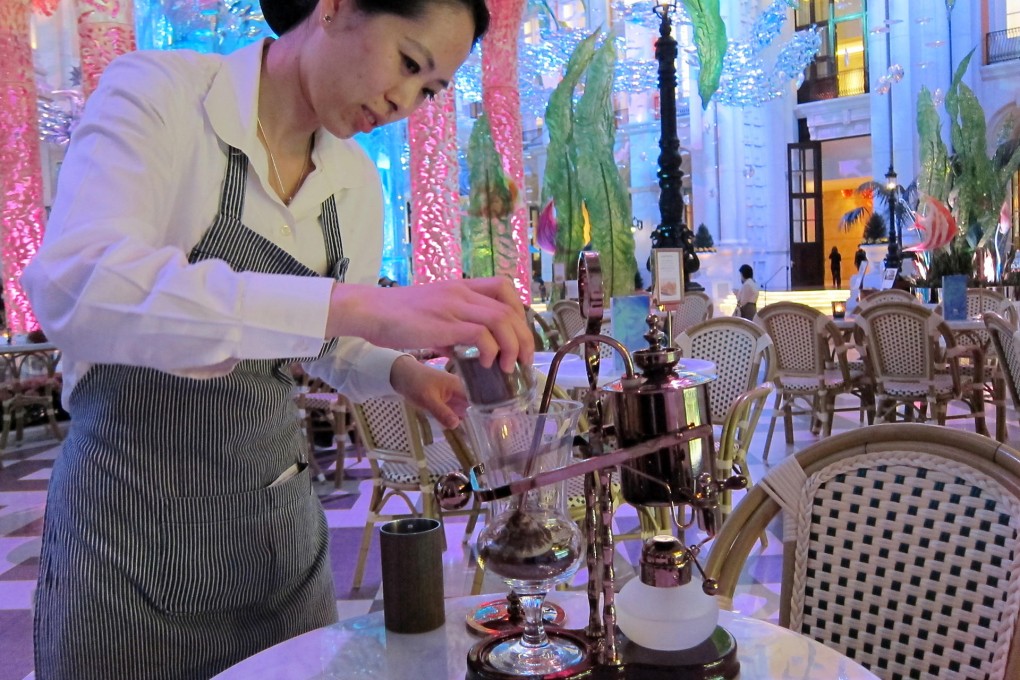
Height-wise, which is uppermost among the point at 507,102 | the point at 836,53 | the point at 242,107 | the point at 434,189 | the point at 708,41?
the point at 836,53

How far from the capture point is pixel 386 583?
843mm

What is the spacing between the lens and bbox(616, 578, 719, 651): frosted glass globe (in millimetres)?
685

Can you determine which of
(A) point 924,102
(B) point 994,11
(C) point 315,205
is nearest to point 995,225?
(A) point 924,102

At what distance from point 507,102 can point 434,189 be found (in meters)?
1.28

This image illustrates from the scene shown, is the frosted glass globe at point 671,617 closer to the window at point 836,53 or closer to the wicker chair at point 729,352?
the wicker chair at point 729,352

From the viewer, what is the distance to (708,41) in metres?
7.98

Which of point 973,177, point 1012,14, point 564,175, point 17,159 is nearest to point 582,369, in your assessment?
point 564,175

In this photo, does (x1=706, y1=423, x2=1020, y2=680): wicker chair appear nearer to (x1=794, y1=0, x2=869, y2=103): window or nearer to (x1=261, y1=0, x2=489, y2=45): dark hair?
(x1=261, y1=0, x2=489, y2=45): dark hair

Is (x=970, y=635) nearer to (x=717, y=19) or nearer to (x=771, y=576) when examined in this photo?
(x=771, y=576)

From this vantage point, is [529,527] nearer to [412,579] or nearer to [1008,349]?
[412,579]

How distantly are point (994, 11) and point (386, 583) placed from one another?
18.1 metres

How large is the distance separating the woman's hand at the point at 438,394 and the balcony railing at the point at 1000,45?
17.5 metres

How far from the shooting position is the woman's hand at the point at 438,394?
1.00 metres

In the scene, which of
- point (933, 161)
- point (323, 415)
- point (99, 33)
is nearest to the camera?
point (323, 415)
